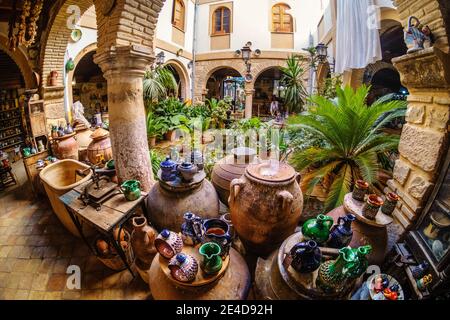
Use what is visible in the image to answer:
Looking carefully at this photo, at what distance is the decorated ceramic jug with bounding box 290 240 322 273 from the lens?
1.52 metres

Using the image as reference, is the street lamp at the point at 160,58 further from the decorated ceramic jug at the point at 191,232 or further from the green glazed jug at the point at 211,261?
the green glazed jug at the point at 211,261

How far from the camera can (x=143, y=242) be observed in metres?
2.25

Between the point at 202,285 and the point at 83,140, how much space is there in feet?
15.2

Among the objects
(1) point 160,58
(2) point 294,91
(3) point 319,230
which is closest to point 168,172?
(3) point 319,230

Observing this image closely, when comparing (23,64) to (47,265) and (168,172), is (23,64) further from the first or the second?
(168,172)

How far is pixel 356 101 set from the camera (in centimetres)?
290

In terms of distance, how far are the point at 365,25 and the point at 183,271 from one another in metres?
5.47

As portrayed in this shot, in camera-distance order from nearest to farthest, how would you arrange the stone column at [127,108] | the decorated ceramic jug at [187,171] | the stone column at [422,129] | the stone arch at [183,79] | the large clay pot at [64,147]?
the stone column at [422,129] → the decorated ceramic jug at [187,171] → the stone column at [127,108] → the large clay pot at [64,147] → the stone arch at [183,79]

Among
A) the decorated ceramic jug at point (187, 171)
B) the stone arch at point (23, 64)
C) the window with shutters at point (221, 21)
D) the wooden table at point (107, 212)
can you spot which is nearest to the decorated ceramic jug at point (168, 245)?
the wooden table at point (107, 212)

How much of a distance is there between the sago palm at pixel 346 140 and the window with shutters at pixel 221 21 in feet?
33.7

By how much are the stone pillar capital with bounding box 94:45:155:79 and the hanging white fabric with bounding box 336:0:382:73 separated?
4.09 meters

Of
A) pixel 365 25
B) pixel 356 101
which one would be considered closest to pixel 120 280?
pixel 356 101

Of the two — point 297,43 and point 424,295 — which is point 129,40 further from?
point 297,43

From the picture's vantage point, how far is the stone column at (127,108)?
288 cm
